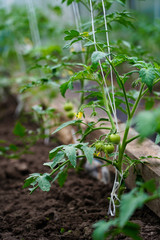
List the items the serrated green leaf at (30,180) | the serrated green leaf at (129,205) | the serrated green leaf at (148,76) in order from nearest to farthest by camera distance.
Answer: the serrated green leaf at (129,205)
the serrated green leaf at (148,76)
the serrated green leaf at (30,180)

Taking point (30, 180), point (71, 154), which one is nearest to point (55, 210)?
point (30, 180)

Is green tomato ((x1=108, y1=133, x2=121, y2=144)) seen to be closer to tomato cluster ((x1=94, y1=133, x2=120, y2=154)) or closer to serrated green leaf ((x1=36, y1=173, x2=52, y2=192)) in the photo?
tomato cluster ((x1=94, y1=133, x2=120, y2=154))

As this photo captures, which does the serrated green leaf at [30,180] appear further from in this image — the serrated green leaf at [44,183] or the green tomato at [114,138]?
the green tomato at [114,138]

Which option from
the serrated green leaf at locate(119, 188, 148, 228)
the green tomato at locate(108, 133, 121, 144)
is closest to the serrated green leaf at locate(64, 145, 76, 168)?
the green tomato at locate(108, 133, 121, 144)

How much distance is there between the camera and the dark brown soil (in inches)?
46.9

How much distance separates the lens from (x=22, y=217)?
1.37 meters

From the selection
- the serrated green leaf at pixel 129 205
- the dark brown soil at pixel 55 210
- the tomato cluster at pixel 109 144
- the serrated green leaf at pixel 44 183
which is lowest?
the dark brown soil at pixel 55 210

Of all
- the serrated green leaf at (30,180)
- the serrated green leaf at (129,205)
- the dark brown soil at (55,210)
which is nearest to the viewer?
the serrated green leaf at (129,205)

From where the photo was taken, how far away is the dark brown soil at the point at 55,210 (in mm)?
1190

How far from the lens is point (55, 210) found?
1.42 metres

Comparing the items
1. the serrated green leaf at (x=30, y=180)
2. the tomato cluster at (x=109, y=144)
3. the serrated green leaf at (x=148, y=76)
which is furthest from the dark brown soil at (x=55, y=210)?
the serrated green leaf at (x=148, y=76)

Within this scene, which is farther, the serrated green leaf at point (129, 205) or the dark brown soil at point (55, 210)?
the dark brown soil at point (55, 210)

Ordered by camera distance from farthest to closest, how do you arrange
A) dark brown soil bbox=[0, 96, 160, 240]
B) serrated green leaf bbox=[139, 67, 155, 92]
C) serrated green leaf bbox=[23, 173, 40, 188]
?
1. dark brown soil bbox=[0, 96, 160, 240]
2. serrated green leaf bbox=[23, 173, 40, 188]
3. serrated green leaf bbox=[139, 67, 155, 92]

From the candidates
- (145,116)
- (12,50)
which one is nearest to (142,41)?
(12,50)
